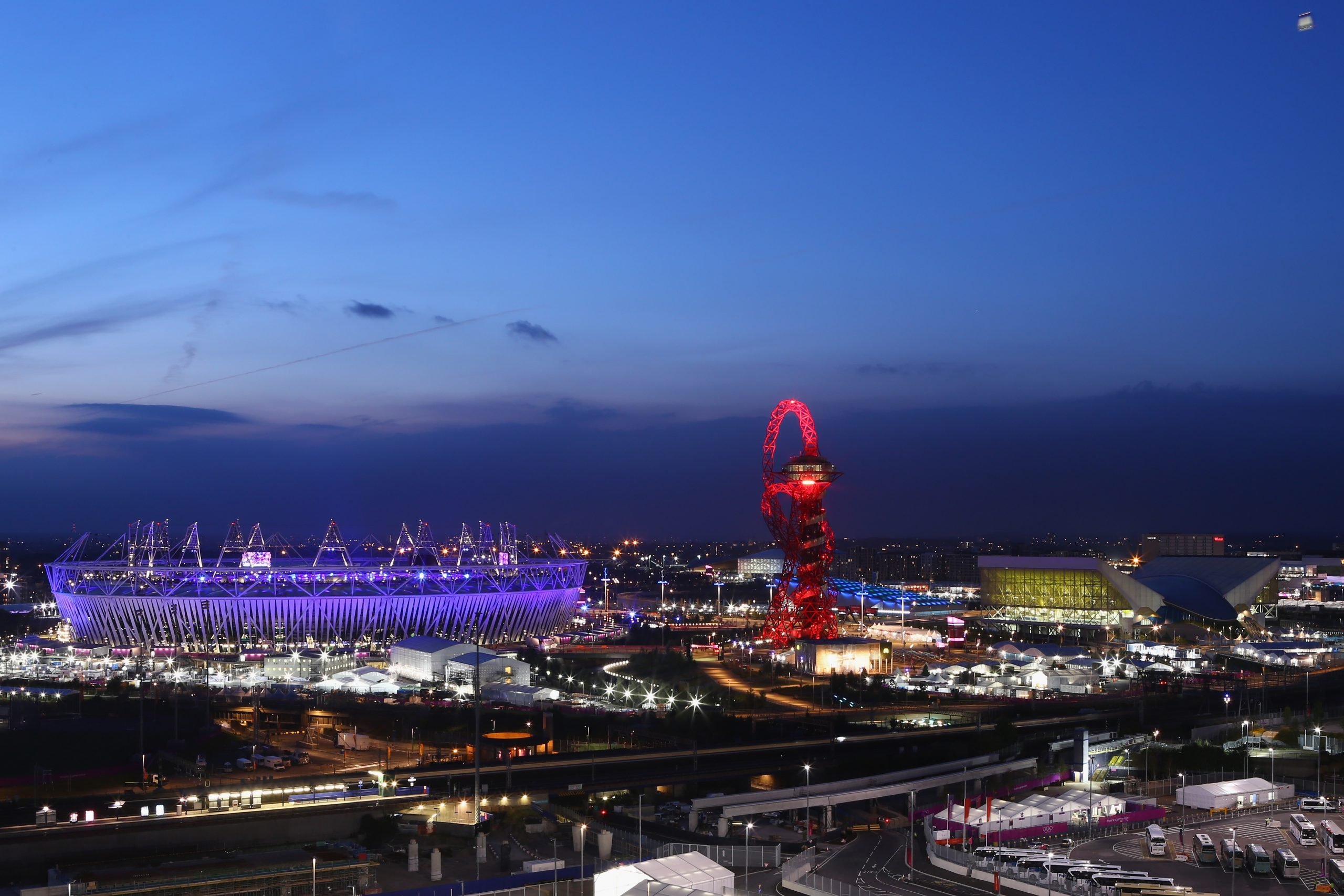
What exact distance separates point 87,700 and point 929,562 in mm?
143215

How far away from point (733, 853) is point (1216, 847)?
31.5 feet

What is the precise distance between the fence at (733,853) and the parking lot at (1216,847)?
589 centimetres

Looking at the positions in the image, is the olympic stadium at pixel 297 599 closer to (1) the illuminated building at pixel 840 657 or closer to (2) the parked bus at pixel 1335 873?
(1) the illuminated building at pixel 840 657

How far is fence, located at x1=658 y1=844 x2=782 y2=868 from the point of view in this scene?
24719 millimetres

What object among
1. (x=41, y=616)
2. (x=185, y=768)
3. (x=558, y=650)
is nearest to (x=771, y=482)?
(x=558, y=650)

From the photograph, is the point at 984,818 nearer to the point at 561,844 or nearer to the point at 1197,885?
the point at 1197,885

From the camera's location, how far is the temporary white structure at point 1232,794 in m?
29.7

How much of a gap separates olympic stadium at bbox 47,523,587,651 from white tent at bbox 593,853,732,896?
48.3 m

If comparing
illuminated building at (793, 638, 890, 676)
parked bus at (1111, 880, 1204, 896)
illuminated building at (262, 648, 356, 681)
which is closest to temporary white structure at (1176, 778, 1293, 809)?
parked bus at (1111, 880, 1204, 896)

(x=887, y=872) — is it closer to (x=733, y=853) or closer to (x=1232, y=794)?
(x=733, y=853)

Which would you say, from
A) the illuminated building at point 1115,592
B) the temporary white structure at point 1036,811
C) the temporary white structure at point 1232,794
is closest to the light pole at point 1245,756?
the temporary white structure at point 1232,794

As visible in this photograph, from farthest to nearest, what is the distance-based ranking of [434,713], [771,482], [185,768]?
1. [771,482]
2. [434,713]
3. [185,768]

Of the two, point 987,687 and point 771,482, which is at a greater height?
point 771,482

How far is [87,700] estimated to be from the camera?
4744 cm
